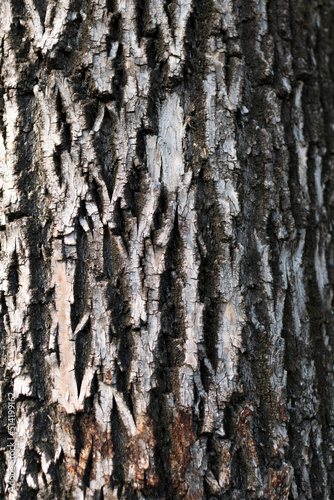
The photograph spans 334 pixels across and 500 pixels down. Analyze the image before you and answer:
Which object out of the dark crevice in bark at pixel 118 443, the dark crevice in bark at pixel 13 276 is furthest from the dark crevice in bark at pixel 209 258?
the dark crevice in bark at pixel 13 276

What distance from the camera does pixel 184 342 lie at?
4.11 ft

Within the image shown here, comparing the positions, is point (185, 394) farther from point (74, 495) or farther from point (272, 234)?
point (272, 234)

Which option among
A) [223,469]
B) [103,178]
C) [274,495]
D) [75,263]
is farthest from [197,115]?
[274,495]

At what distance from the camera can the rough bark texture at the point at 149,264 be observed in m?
1.23

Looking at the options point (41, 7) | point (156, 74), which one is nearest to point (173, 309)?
point (156, 74)

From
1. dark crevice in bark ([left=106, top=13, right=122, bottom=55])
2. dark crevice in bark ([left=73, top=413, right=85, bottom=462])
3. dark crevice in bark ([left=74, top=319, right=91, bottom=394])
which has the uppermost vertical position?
dark crevice in bark ([left=106, top=13, right=122, bottom=55])

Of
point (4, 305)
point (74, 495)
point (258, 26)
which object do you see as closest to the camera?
point (74, 495)

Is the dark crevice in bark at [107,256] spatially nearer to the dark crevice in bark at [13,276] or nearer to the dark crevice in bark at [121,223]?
the dark crevice in bark at [121,223]

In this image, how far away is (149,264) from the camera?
1.26m

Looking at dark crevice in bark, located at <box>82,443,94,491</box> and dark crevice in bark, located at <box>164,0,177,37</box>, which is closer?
dark crevice in bark, located at <box>82,443,94,491</box>

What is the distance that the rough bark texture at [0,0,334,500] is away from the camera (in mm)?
1231

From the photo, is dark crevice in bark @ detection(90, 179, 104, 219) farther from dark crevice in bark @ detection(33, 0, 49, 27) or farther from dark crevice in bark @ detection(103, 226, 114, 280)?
dark crevice in bark @ detection(33, 0, 49, 27)

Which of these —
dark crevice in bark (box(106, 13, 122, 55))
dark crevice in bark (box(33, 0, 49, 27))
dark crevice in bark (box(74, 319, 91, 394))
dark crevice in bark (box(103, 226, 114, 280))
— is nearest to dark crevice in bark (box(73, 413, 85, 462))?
dark crevice in bark (box(74, 319, 91, 394))

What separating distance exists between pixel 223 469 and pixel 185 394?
0.84ft
